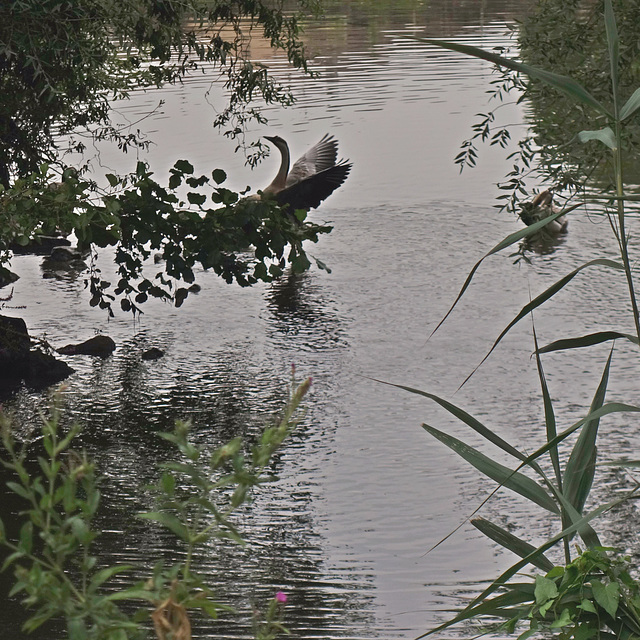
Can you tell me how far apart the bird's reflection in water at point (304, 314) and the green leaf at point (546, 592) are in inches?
206

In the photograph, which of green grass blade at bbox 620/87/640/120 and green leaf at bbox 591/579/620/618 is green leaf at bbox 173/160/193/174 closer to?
green grass blade at bbox 620/87/640/120

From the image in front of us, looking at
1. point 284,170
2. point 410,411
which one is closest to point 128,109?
point 284,170

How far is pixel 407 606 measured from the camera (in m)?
4.42

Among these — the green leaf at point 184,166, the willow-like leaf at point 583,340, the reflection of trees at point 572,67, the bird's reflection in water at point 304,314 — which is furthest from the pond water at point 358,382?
the reflection of trees at point 572,67

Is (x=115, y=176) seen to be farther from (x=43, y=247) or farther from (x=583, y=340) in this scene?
(x=43, y=247)

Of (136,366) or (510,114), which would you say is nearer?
(136,366)

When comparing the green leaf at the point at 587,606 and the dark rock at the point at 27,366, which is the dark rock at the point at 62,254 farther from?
the green leaf at the point at 587,606

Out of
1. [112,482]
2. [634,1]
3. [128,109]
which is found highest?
[634,1]

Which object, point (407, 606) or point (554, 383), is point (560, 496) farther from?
point (554, 383)

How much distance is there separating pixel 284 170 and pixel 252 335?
2329mm

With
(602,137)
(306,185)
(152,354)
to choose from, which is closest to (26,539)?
(602,137)

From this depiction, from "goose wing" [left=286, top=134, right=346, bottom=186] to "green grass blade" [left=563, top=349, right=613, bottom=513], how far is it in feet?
25.4

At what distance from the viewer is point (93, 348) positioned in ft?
25.8

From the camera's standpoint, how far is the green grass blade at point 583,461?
2.70 meters
